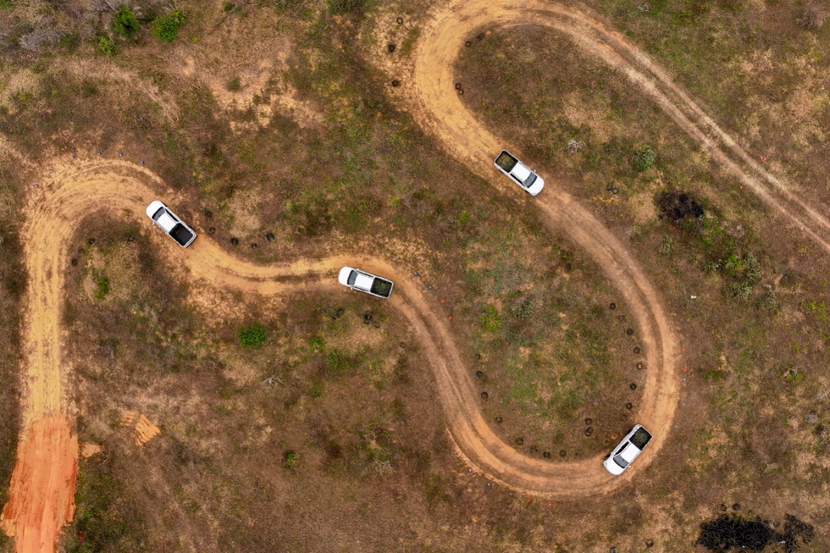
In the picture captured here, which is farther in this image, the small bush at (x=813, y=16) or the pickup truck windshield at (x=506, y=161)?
the small bush at (x=813, y=16)

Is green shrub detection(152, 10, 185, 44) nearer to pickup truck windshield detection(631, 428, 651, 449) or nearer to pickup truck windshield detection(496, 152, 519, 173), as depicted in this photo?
pickup truck windshield detection(496, 152, 519, 173)

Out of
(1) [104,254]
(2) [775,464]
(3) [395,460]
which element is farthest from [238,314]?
(2) [775,464]

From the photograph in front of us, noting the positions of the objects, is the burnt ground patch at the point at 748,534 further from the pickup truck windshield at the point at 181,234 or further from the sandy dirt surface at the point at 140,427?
the pickup truck windshield at the point at 181,234

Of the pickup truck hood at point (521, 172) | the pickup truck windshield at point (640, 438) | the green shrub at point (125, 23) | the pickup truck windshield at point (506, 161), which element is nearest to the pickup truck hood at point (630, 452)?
the pickup truck windshield at point (640, 438)

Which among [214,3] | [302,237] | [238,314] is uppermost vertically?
[214,3]

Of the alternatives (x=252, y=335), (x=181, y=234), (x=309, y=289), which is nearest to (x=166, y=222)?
(x=181, y=234)

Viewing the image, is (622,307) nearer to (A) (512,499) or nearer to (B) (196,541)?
(A) (512,499)
